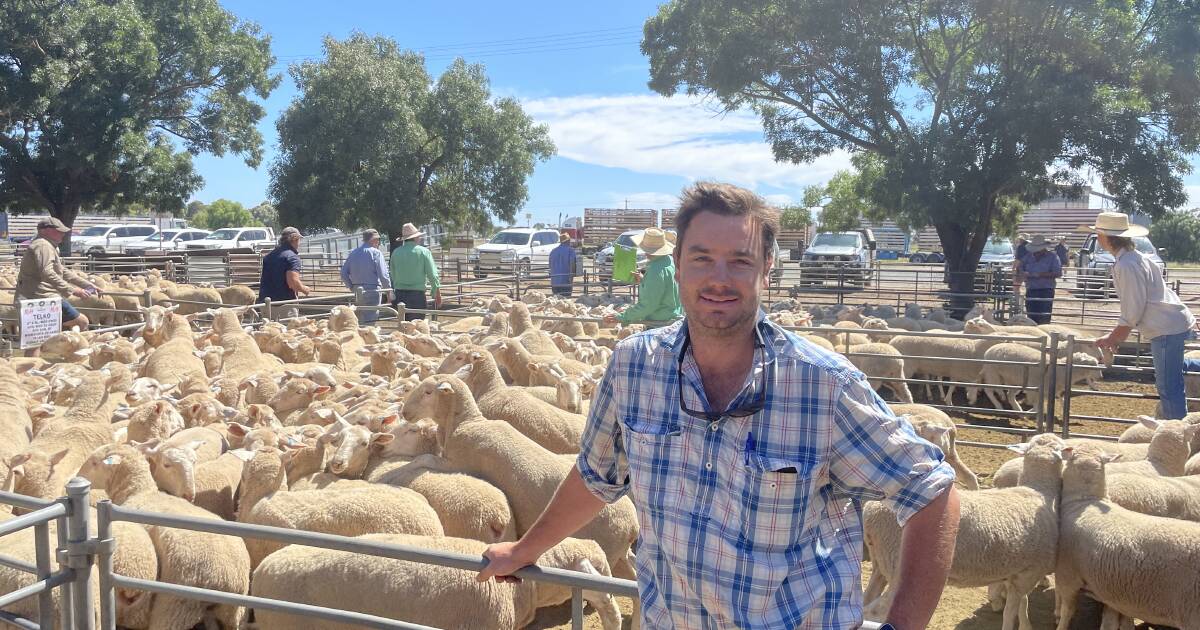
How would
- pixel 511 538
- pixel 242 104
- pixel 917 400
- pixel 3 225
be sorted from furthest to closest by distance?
pixel 3 225
pixel 242 104
pixel 917 400
pixel 511 538

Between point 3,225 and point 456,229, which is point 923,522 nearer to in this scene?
point 456,229

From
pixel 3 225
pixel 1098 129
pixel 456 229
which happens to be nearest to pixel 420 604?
pixel 1098 129

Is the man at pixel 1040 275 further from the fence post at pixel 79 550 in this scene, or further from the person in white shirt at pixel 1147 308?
the fence post at pixel 79 550

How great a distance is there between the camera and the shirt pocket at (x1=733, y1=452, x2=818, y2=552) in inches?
66.8

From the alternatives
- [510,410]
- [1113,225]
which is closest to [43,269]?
[510,410]

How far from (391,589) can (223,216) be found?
97.1 meters

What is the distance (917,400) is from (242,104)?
24065mm

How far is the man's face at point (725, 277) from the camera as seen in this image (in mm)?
1809

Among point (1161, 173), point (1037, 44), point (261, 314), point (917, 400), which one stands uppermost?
point (1037, 44)

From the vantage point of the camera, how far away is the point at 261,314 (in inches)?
445

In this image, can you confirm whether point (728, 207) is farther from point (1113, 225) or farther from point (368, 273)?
point (368, 273)

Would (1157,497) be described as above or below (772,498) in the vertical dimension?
below

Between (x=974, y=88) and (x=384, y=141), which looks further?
(x=384, y=141)

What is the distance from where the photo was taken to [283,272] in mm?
11406
